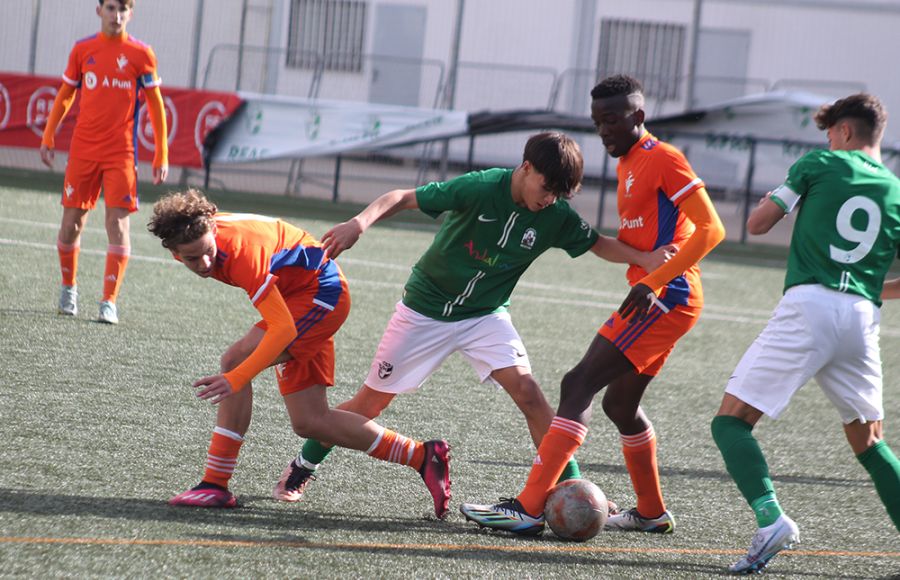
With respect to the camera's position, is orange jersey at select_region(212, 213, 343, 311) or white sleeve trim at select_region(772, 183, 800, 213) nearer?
white sleeve trim at select_region(772, 183, 800, 213)

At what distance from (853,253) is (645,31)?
62.7 feet

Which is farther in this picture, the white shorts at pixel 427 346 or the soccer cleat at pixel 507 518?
the white shorts at pixel 427 346

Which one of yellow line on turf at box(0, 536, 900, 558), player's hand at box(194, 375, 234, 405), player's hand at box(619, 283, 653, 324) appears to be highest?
player's hand at box(619, 283, 653, 324)

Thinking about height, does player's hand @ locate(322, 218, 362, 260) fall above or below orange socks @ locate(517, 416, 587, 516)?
above

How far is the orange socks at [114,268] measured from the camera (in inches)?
301

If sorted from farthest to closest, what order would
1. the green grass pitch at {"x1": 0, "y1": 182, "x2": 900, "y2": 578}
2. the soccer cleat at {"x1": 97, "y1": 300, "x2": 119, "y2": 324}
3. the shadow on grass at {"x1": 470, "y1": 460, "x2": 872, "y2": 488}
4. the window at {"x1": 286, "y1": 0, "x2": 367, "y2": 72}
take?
the window at {"x1": 286, "y1": 0, "x2": 367, "y2": 72} < the soccer cleat at {"x1": 97, "y1": 300, "x2": 119, "y2": 324} < the shadow on grass at {"x1": 470, "y1": 460, "x2": 872, "y2": 488} < the green grass pitch at {"x1": 0, "y1": 182, "x2": 900, "y2": 578}

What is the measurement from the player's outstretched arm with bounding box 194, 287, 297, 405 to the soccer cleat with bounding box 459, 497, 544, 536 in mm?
919

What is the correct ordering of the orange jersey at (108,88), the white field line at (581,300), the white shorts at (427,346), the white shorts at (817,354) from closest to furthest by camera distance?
the white shorts at (817,354) < the white shorts at (427,346) < the orange jersey at (108,88) < the white field line at (581,300)

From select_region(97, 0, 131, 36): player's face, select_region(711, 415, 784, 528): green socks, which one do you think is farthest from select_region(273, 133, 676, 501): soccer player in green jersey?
select_region(97, 0, 131, 36): player's face

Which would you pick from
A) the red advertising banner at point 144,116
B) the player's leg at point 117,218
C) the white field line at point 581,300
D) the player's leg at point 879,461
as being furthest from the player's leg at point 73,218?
the red advertising banner at point 144,116

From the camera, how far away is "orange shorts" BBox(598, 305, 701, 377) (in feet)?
14.5

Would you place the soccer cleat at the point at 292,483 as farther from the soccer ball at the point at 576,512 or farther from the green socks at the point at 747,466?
the green socks at the point at 747,466

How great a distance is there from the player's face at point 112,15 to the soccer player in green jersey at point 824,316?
501 centimetres

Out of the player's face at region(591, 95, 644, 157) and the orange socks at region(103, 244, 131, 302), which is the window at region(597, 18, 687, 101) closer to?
the orange socks at region(103, 244, 131, 302)
